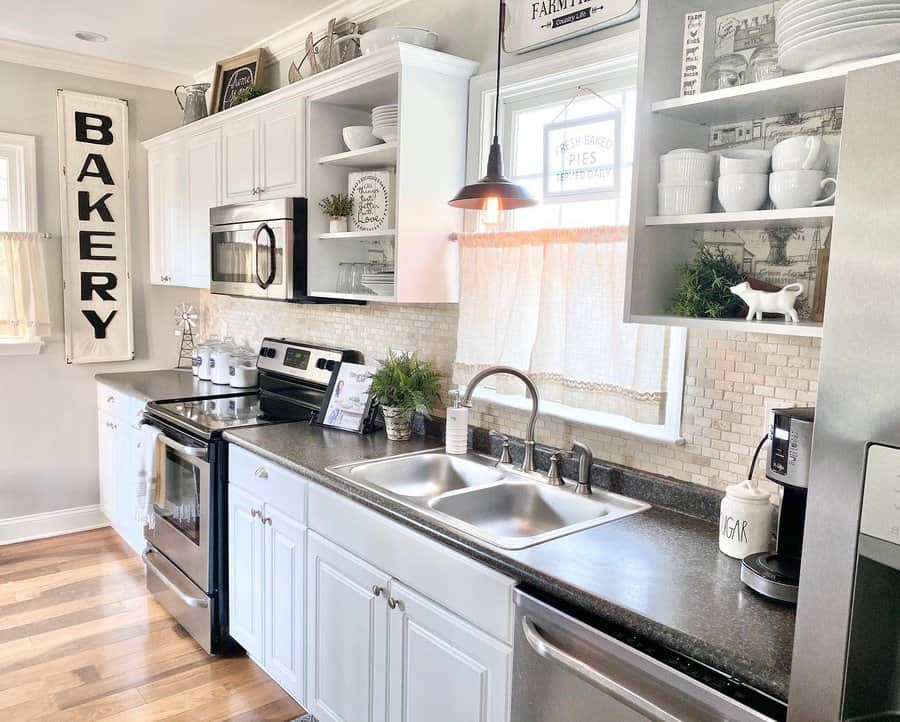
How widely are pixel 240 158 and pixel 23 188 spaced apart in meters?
1.48

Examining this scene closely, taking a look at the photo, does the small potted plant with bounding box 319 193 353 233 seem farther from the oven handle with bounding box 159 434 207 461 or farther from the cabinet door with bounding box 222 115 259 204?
the oven handle with bounding box 159 434 207 461

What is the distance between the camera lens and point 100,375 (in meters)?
3.97

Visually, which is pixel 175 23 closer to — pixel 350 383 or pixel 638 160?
pixel 350 383

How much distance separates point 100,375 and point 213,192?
130 centimetres

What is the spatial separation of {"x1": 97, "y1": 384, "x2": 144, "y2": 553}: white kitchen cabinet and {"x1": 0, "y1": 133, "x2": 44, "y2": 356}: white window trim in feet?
1.60

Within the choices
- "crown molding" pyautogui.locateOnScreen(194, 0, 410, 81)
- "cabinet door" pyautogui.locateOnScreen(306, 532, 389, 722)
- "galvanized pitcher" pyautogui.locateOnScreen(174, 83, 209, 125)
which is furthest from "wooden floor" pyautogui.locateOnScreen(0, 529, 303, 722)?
"crown molding" pyautogui.locateOnScreen(194, 0, 410, 81)

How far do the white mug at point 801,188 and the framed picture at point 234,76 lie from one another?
283cm

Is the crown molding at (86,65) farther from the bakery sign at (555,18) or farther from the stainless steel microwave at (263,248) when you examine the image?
the bakery sign at (555,18)

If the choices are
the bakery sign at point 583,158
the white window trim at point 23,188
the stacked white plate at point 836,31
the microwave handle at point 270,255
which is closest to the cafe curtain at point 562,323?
the bakery sign at point 583,158

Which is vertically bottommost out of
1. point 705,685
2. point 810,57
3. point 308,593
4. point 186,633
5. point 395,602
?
point 186,633

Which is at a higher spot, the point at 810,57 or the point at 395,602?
the point at 810,57

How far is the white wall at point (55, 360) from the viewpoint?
3857mm

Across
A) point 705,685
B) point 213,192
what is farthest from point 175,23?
point 705,685

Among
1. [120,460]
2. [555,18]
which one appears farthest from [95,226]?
[555,18]
